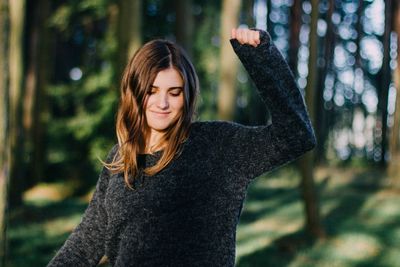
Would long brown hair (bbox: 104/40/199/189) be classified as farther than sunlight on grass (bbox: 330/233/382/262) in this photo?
No

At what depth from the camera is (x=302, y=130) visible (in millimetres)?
1714

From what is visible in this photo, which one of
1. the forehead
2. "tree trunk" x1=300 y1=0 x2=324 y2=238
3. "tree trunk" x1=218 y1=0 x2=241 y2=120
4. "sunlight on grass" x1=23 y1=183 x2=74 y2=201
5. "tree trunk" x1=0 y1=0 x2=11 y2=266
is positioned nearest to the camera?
the forehead

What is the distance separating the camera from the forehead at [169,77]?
1936mm

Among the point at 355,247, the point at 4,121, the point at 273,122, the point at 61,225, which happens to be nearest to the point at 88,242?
the point at 273,122

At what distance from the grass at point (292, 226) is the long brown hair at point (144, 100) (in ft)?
Result: 16.9

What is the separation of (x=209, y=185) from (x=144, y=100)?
0.40 meters

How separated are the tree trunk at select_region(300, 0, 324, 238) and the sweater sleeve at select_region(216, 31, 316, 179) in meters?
6.60

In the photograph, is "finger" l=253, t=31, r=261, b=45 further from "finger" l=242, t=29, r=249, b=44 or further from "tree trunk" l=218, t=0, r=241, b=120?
"tree trunk" l=218, t=0, r=241, b=120

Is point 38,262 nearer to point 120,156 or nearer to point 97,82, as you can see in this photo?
point 97,82

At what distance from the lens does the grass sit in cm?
816

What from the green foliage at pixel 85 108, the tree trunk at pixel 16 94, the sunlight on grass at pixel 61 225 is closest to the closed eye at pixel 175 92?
the tree trunk at pixel 16 94

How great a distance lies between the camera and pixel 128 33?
8.60 metres

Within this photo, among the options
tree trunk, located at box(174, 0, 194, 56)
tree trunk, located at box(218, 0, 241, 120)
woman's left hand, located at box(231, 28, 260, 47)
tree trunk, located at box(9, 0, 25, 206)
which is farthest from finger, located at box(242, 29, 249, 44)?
A: tree trunk, located at box(174, 0, 194, 56)

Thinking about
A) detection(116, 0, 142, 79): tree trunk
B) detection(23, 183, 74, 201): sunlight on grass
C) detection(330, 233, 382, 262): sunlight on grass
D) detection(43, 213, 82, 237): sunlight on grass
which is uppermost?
detection(116, 0, 142, 79): tree trunk
